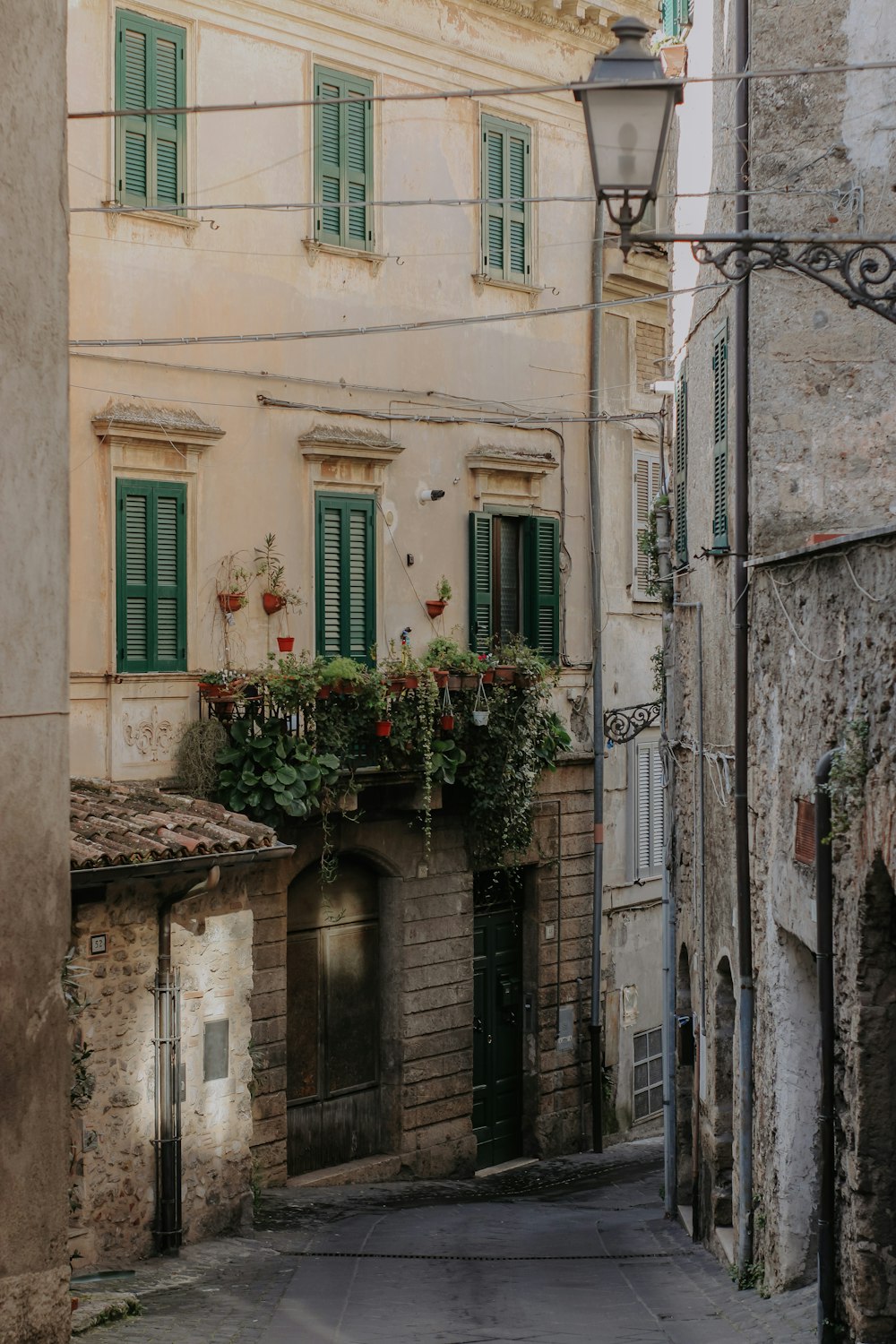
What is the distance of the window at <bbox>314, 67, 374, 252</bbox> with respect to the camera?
1614cm

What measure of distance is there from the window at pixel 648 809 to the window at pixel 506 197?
593 cm

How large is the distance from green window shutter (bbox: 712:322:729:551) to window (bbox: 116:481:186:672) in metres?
4.77

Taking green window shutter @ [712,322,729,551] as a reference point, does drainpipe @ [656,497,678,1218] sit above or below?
below

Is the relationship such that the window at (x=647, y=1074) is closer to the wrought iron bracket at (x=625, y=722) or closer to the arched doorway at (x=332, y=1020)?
the wrought iron bracket at (x=625, y=722)

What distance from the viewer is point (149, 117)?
14.4 metres

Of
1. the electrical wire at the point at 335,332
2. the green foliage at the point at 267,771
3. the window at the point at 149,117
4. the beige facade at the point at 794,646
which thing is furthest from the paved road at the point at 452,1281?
the window at the point at 149,117

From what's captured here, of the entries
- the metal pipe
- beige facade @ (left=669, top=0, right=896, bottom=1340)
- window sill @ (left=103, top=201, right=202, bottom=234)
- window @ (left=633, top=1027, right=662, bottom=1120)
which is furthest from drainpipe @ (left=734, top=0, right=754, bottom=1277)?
window @ (left=633, top=1027, right=662, bottom=1120)

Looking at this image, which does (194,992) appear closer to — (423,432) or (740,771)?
(740,771)

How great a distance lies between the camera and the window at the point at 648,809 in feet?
68.3

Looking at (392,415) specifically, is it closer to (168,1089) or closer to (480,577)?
(480,577)

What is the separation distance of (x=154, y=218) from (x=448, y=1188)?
972cm

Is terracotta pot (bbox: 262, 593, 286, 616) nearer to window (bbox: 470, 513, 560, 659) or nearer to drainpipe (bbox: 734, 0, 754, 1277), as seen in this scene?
window (bbox: 470, 513, 560, 659)

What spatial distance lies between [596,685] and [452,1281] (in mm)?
8838

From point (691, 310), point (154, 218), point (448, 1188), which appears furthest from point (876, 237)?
point (448, 1188)
